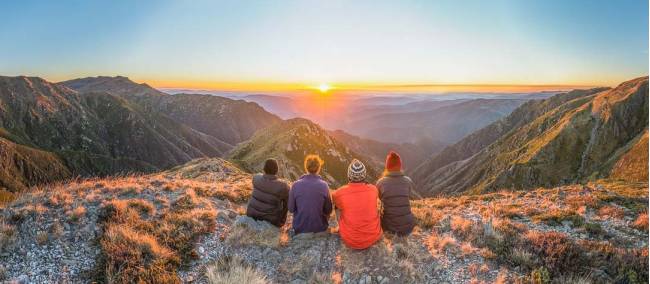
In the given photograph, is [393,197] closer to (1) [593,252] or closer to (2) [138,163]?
(1) [593,252]

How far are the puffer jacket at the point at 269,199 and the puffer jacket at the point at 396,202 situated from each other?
2.82m

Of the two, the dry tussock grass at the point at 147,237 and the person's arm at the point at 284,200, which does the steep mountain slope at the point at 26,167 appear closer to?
the dry tussock grass at the point at 147,237

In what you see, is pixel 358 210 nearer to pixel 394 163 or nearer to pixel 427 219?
pixel 394 163

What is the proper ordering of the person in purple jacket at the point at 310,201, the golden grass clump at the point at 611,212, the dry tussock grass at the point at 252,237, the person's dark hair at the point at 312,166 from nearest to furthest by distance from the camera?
the dry tussock grass at the point at 252,237 → the person in purple jacket at the point at 310,201 → the person's dark hair at the point at 312,166 → the golden grass clump at the point at 611,212

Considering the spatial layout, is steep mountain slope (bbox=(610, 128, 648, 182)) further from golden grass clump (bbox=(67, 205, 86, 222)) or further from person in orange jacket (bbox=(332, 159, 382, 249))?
golden grass clump (bbox=(67, 205, 86, 222))

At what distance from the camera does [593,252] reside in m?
8.41

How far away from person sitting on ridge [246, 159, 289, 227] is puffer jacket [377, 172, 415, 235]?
2824 mm

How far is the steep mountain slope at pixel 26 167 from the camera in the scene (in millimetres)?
122625

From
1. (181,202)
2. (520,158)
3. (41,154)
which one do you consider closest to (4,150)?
(41,154)

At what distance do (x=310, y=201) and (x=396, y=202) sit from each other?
241cm

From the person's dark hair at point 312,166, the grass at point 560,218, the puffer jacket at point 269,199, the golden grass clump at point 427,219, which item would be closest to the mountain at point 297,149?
the golden grass clump at point 427,219

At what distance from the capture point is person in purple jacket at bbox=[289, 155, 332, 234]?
30.6 feet

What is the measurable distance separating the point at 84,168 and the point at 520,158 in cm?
18775

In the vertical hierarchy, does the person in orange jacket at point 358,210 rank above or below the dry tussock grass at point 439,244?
above
